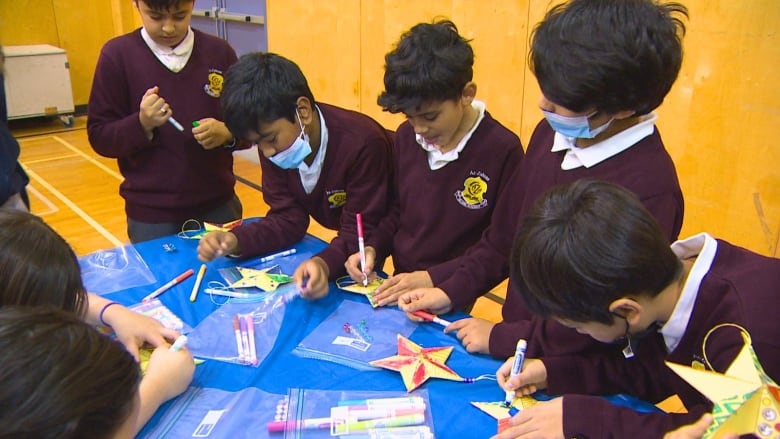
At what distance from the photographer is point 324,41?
3.99 metres

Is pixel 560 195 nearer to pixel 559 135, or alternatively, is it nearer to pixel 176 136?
pixel 559 135

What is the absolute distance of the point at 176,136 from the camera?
1912mm

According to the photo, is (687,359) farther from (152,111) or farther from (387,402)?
(152,111)

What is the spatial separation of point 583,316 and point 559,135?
472 mm

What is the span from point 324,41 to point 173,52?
2.21 m

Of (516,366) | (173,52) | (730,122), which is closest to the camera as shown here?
(516,366)

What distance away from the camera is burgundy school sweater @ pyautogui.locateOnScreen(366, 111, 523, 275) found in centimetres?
150

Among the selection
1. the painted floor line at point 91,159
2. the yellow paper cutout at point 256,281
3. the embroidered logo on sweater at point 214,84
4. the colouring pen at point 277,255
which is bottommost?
the painted floor line at point 91,159

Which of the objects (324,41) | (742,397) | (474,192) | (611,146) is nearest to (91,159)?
(324,41)

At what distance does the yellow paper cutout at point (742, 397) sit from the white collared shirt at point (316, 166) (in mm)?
1111

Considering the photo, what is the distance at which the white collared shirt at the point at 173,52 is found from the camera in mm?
1880

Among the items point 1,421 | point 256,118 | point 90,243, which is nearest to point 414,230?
point 256,118

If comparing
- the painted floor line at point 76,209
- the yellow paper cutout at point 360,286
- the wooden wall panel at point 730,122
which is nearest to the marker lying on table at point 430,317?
the yellow paper cutout at point 360,286

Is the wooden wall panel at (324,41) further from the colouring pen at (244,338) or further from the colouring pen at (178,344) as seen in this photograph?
the colouring pen at (178,344)
